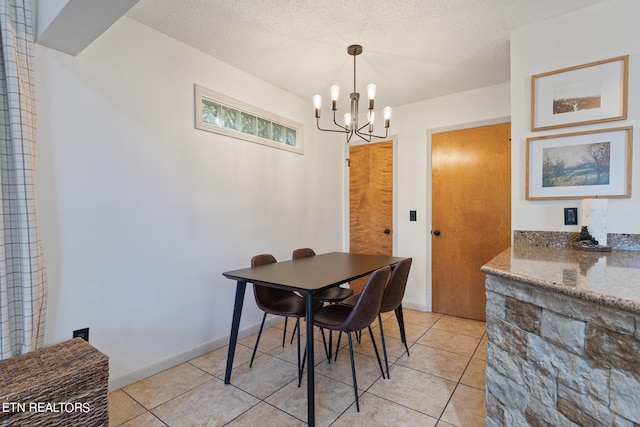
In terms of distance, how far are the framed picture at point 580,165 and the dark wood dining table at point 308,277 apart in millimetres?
1218

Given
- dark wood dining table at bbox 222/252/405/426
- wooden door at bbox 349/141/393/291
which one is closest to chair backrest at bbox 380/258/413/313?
dark wood dining table at bbox 222/252/405/426

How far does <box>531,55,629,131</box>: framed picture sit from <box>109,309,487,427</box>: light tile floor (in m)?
1.85

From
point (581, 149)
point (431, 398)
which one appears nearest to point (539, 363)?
point (431, 398)

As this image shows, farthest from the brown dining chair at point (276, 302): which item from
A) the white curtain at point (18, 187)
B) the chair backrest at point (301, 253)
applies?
the white curtain at point (18, 187)

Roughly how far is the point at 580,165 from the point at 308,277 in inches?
75.4

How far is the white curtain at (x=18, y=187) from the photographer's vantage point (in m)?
1.50

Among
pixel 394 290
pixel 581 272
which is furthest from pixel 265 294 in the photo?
pixel 581 272

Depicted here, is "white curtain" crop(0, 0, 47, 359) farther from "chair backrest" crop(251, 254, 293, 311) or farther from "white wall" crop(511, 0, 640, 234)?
"white wall" crop(511, 0, 640, 234)

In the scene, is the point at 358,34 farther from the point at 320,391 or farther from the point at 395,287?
the point at 320,391

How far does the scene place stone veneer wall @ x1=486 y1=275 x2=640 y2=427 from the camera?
3.00 ft

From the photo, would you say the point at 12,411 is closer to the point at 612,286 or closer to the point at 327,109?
the point at 612,286

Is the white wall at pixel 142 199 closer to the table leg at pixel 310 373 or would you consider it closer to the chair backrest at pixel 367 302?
the table leg at pixel 310 373

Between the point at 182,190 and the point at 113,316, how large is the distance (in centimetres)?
98

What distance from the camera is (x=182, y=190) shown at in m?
2.38
